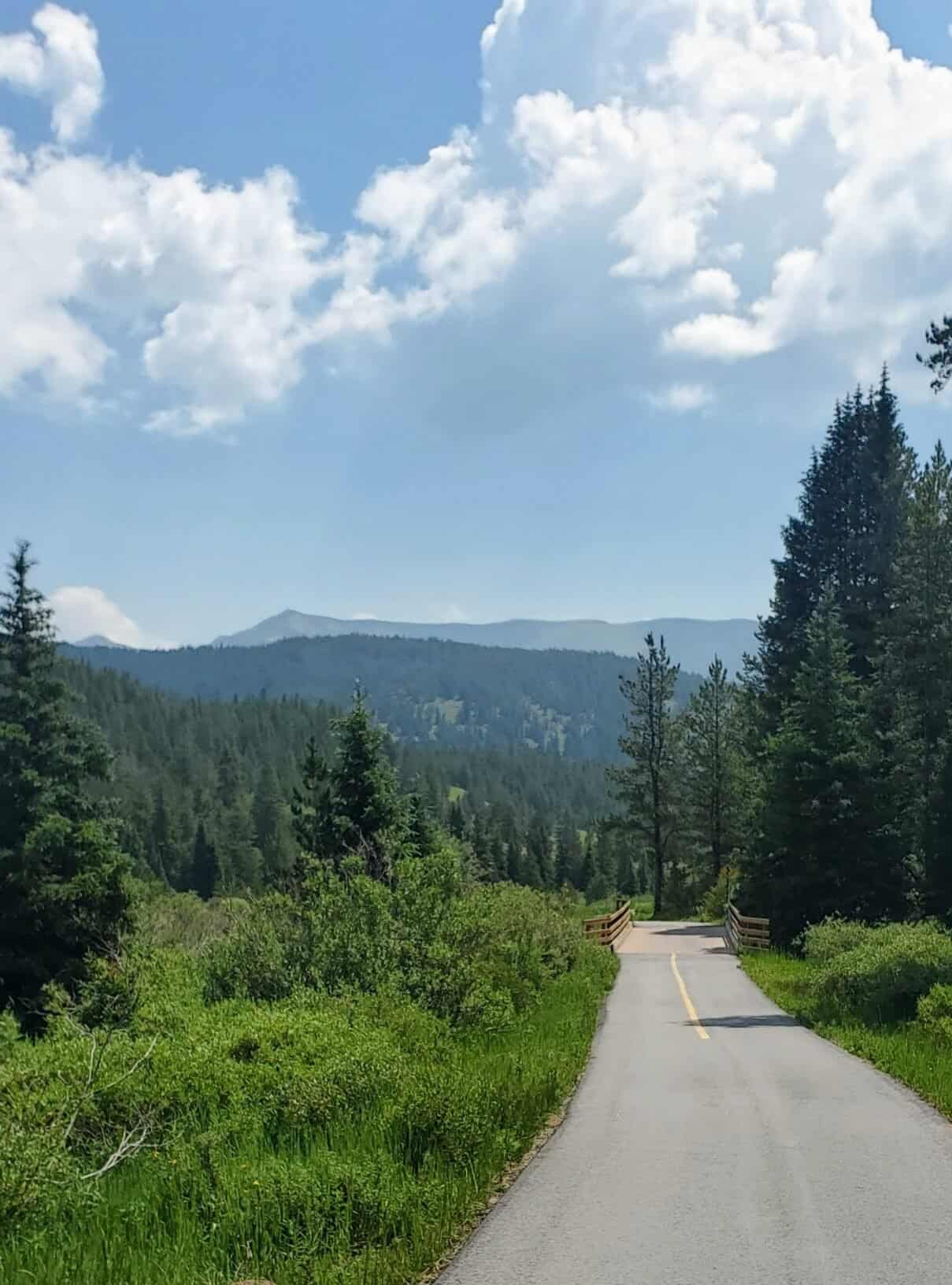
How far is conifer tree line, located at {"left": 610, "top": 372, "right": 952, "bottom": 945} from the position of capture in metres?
31.1

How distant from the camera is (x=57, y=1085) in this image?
30.7ft

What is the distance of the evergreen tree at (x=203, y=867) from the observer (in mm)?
110688

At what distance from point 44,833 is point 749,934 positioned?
21610mm

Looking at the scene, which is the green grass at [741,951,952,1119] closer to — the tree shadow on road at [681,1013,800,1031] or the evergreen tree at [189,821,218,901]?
the tree shadow on road at [681,1013,800,1031]

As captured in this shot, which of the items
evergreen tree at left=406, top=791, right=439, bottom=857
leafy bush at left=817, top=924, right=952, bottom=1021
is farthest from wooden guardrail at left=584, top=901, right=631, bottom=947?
leafy bush at left=817, top=924, right=952, bottom=1021

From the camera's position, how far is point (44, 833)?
3161 centimetres

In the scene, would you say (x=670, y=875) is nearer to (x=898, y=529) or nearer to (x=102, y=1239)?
(x=898, y=529)

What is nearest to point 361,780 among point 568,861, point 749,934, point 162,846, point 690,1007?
point 749,934

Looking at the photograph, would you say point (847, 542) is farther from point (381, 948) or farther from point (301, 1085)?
point (301, 1085)

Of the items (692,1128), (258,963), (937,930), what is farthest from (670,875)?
(692,1128)

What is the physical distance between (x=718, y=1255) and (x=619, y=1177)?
71.8 inches

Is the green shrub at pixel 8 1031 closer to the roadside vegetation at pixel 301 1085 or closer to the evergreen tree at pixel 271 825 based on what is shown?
the roadside vegetation at pixel 301 1085

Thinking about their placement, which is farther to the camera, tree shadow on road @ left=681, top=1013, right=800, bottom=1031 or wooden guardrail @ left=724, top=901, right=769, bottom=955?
wooden guardrail @ left=724, top=901, right=769, bottom=955

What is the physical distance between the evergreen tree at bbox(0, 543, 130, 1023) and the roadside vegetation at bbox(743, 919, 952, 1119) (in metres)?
20.5
